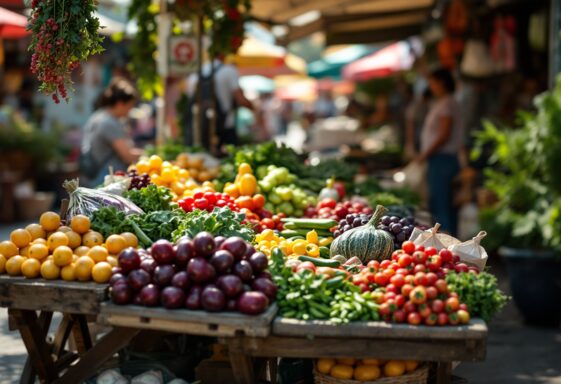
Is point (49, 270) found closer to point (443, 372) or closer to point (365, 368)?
point (365, 368)

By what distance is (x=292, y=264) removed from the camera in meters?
4.45

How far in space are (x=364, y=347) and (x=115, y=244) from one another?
1.45m

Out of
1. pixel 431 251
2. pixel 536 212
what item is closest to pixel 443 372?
pixel 431 251

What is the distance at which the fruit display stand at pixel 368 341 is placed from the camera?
3.87 meters

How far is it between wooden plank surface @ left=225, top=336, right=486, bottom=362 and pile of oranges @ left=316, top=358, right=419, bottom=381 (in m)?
0.26

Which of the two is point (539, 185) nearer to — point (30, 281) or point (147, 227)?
point (147, 227)

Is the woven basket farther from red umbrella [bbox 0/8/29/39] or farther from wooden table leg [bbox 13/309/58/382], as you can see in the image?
red umbrella [bbox 0/8/29/39]

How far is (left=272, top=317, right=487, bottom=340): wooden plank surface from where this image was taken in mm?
3850

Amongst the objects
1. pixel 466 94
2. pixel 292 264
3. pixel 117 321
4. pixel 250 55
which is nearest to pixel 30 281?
pixel 117 321

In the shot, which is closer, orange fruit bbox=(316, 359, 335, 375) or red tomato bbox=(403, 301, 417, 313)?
red tomato bbox=(403, 301, 417, 313)

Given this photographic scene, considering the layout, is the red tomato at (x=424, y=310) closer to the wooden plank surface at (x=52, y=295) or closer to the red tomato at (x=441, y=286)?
the red tomato at (x=441, y=286)

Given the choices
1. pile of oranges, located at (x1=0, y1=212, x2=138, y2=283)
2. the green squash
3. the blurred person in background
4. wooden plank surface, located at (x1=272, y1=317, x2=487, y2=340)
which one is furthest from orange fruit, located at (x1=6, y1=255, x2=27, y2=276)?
the blurred person in background

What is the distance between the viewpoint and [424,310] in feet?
12.8

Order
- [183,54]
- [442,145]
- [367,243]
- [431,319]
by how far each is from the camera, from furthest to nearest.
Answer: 1. [442,145]
2. [183,54]
3. [367,243]
4. [431,319]
